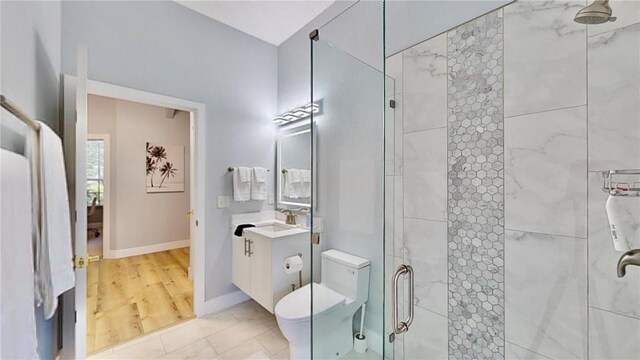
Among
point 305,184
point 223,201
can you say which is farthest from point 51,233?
point 305,184

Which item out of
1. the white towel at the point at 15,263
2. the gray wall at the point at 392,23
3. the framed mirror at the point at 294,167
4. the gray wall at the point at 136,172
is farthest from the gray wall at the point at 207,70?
the gray wall at the point at 136,172

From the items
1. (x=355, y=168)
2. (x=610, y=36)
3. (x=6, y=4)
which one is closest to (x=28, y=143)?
(x=6, y=4)

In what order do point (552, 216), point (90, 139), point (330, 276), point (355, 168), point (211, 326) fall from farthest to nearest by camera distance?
point (90, 139), point (211, 326), point (330, 276), point (355, 168), point (552, 216)

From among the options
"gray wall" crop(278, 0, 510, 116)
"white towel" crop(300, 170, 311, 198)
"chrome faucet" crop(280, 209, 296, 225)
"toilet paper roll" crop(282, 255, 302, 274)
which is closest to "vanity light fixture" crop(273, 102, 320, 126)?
"white towel" crop(300, 170, 311, 198)

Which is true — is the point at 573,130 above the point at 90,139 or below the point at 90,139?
below

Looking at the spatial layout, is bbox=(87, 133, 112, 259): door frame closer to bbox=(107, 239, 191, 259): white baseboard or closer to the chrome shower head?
bbox=(107, 239, 191, 259): white baseboard

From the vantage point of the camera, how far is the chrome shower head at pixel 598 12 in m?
1.02

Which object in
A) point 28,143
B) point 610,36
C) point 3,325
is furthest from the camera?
point 610,36

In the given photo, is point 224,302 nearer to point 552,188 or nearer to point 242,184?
point 242,184

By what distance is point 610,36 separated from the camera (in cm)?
105

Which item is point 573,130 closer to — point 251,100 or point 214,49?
point 251,100

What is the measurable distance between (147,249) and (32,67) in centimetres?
403

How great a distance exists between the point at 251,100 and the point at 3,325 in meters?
2.57

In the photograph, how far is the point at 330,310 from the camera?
1.73 meters
